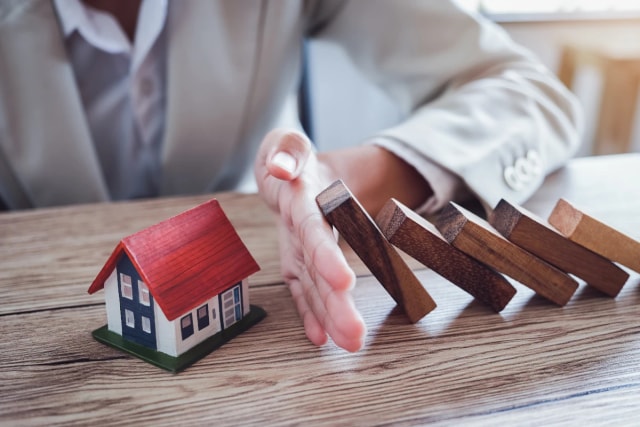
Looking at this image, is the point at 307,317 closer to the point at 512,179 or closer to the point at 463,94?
the point at 512,179

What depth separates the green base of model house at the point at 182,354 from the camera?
1.51 feet

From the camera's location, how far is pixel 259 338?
1.64 ft

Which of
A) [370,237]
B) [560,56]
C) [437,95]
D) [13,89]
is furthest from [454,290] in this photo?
[560,56]

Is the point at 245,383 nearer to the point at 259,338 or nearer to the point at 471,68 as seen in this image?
the point at 259,338

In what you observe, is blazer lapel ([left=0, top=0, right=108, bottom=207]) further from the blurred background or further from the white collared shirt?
the blurred background

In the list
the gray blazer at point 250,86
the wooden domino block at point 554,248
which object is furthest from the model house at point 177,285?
the gray blazer at point 250,86

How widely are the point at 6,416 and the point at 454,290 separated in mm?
392

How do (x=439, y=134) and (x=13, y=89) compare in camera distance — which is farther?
(x=13, y=89)

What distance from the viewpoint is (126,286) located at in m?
0.47

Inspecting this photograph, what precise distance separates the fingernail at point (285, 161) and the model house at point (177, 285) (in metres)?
0.07

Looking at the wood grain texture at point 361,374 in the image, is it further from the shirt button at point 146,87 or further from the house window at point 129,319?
the shirt button at point 146,87

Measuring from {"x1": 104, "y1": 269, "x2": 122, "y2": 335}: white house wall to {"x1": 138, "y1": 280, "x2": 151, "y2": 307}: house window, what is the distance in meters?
0.03

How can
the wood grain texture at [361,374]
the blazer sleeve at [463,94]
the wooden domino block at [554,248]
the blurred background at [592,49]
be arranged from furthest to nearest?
the blurred background at [592,49], the blazer sleeve at [463,94], the wooden domino block at [554,248], the wood grain texture at [361,374]

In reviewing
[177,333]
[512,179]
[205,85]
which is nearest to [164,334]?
[177,333]
